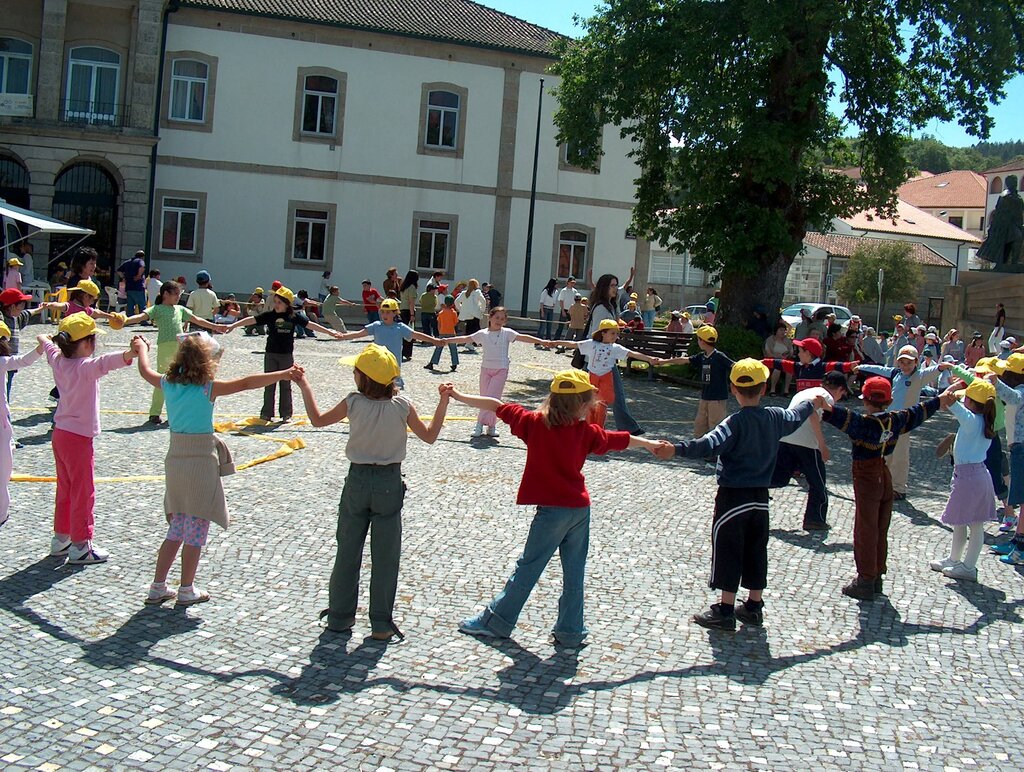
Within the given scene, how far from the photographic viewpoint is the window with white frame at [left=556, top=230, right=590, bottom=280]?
127ft

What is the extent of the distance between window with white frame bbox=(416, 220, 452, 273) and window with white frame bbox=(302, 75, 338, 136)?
4.21m

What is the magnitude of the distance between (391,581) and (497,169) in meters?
31.9

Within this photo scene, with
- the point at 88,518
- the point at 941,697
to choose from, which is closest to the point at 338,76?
the point at 88,518

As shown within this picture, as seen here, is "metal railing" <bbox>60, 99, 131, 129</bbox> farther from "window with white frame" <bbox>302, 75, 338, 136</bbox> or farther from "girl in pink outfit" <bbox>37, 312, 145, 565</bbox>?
"girl in pink outfit" <bbox>37, 312, 145, 565</bbox>

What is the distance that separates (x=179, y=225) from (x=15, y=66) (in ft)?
21.8

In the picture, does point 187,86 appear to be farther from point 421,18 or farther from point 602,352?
point 602,352

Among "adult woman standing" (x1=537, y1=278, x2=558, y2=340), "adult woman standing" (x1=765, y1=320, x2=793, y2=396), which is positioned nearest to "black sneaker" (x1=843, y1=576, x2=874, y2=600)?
"adult woman standing" (x1=765, y1=320, x2=793, y2=396)

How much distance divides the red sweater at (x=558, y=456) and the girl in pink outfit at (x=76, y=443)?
110 inches

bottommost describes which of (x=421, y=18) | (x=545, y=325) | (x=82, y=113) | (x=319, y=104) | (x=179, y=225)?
(x=545, y=325)

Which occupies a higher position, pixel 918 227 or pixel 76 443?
pixel 918 227

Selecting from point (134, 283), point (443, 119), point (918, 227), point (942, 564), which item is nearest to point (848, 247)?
point (918, 227)

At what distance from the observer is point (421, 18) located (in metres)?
37.2

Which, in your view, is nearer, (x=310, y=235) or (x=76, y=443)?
(x=76, y=443)

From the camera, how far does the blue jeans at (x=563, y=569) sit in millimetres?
6672
